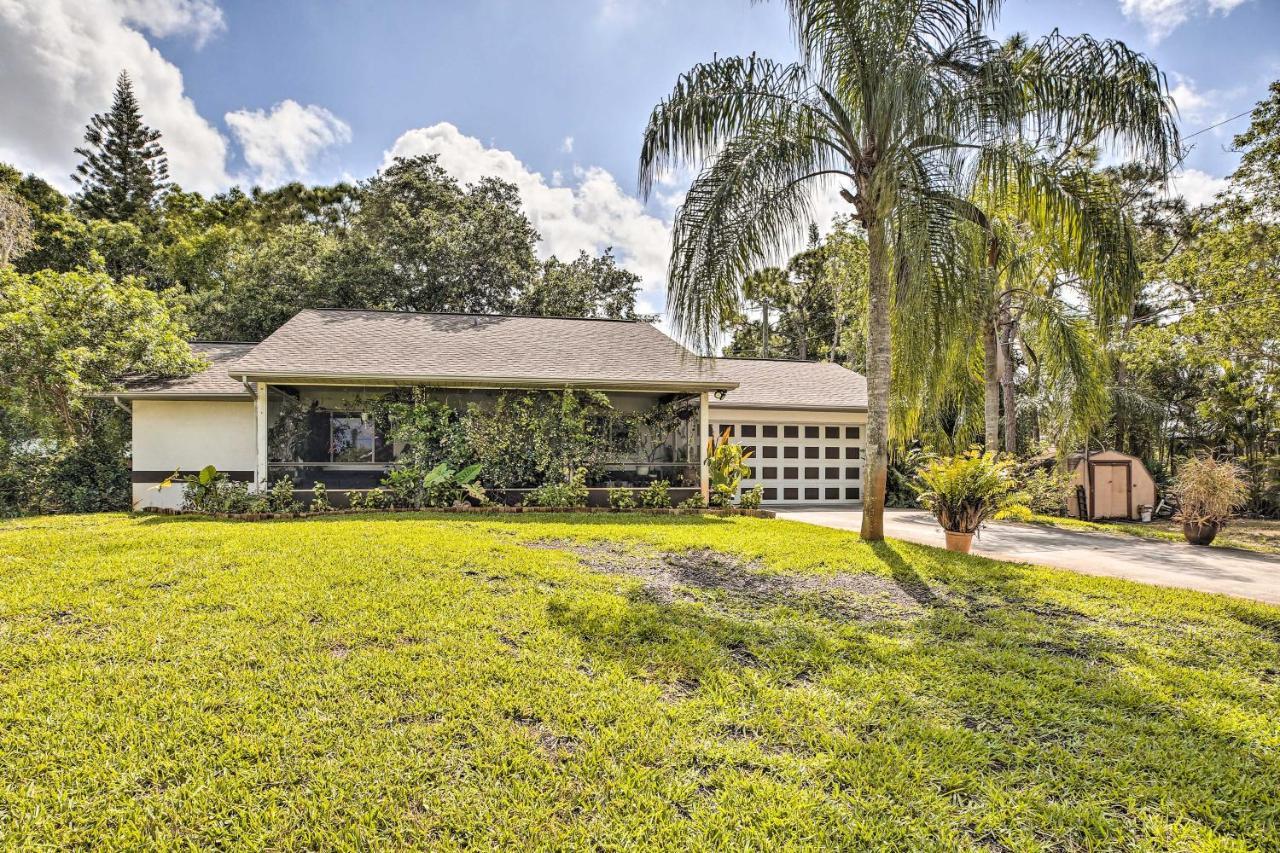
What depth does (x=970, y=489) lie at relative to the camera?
7484mm

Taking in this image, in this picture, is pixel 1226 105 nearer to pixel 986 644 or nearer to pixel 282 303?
pixel 986 644

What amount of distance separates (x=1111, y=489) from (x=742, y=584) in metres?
11.8

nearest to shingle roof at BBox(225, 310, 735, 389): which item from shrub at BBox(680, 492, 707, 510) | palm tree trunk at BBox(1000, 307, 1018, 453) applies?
shrub at BBox(680, 492, 707, 510)

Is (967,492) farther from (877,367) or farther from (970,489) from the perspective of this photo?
(877,367)

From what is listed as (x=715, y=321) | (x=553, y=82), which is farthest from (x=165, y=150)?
(x=715, y=321)

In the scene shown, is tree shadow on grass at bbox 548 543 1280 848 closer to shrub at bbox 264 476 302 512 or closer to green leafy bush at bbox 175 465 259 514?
shrub at bbox 264 476 302 512

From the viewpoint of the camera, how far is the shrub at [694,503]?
11.2 meters

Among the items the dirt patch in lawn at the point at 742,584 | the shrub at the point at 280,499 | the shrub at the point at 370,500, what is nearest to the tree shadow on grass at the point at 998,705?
the dirt patch in lawn at the point at 742,584

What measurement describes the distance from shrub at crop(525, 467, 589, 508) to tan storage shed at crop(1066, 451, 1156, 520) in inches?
426

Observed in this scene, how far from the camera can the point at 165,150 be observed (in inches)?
1018

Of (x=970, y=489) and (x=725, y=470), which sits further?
(x=725, y=470)

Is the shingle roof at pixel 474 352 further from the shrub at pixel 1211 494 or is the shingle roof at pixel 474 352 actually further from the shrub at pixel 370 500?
the shrub at pixel 1211 494

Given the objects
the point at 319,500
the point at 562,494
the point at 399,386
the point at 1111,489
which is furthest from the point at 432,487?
the point at 1111,489

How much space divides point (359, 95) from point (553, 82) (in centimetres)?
442
